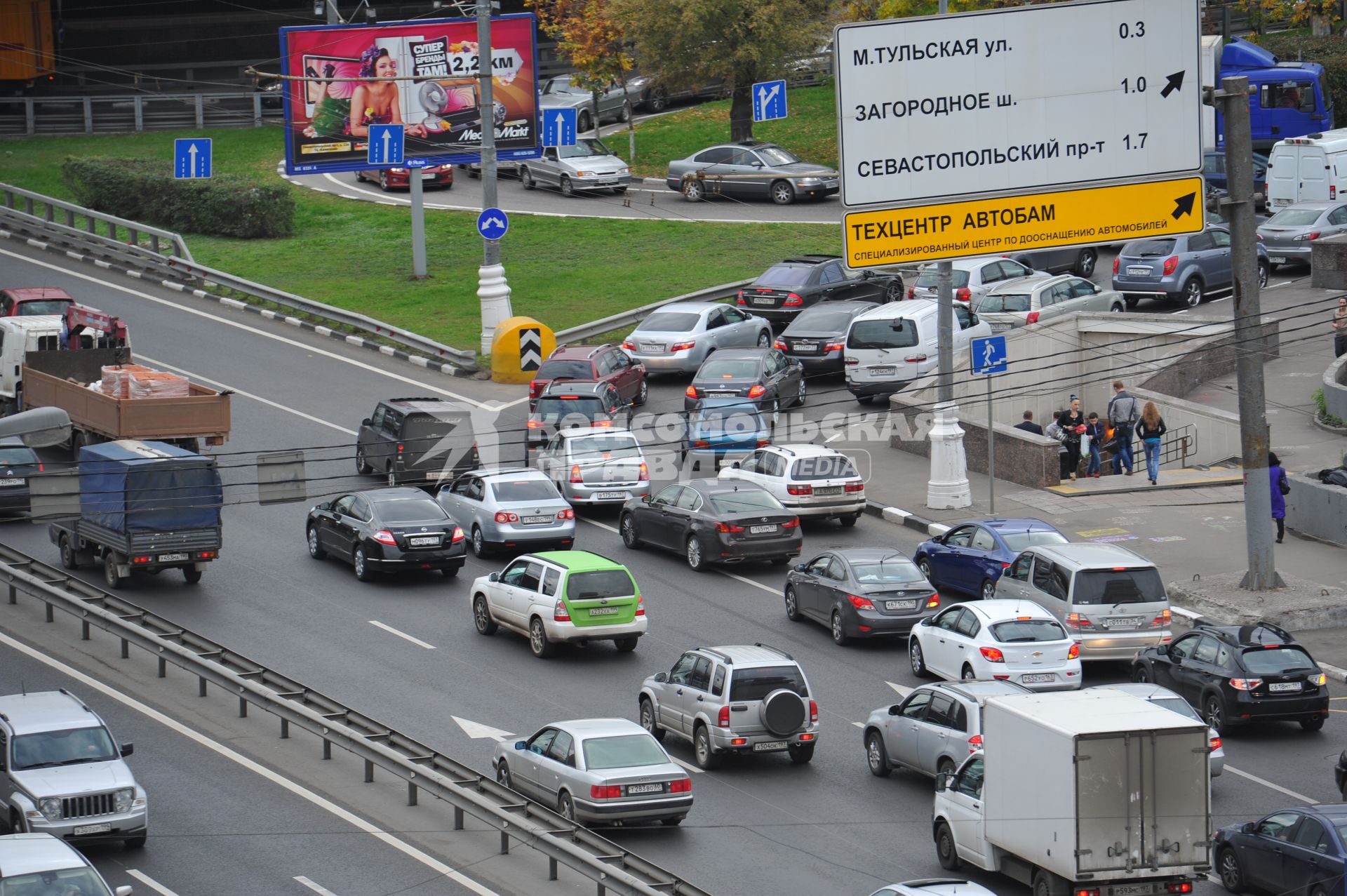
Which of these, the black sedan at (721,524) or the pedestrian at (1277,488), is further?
the pedestrian at (1277,488)

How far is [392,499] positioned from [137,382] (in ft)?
18.9

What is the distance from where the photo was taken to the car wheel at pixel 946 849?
1867cm

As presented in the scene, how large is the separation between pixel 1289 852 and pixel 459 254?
1382 inches

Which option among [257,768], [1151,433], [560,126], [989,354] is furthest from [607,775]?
[560,126]

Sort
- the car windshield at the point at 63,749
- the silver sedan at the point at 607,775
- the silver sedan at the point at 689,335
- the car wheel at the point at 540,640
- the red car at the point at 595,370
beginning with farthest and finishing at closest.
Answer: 1. the silver sedan at the point at 689,335
2. the red car at the point at 595,370
3. the car wheel at the point at 540,640
4. the car windshield at the point at 63,749
5. the silver sedan at the point at 607,775

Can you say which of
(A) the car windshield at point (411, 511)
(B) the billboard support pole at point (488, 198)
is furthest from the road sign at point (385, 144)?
(A) the car windshield at point (411, 511)

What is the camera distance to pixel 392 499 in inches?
1134

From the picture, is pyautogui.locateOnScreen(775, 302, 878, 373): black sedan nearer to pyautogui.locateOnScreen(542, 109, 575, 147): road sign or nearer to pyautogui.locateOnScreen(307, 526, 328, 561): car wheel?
pyautogui.locateOnScreen(542, 109, 575, 147): road sign

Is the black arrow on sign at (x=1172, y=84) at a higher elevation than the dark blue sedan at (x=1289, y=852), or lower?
higher

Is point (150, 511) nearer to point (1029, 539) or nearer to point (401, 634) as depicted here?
point (401, 634)

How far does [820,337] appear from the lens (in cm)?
3906

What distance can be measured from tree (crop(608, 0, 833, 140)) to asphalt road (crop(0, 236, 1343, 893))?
21.3 metres

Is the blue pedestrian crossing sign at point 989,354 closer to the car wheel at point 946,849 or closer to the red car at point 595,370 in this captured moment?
the red car at point 595,370

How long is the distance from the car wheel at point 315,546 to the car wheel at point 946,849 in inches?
548
